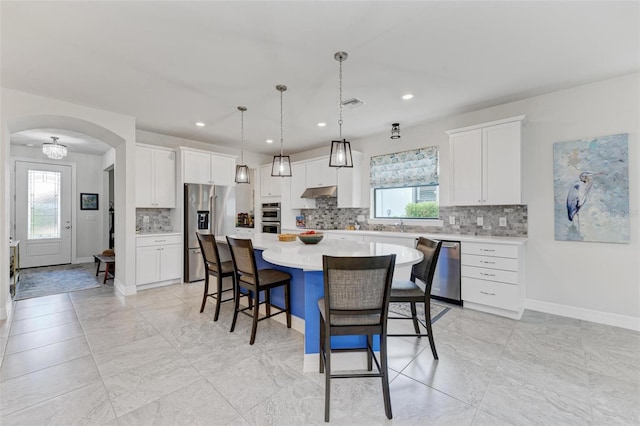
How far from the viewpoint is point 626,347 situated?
8.20 feet

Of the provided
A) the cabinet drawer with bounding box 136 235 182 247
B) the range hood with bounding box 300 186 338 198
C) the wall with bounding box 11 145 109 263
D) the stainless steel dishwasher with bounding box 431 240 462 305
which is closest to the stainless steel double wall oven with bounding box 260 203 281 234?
the range hood with bounding box 300 186 338 198

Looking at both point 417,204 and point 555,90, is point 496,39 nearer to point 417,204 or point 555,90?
point 555,90

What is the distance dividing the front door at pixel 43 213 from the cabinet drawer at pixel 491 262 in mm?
8241

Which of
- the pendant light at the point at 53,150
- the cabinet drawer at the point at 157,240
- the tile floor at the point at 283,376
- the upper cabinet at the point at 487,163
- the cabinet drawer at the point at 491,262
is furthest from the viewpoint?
the pendant light at the point at 53,150

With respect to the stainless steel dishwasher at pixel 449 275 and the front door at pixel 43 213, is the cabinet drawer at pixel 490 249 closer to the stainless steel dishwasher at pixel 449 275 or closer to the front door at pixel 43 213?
the stainless steel dishwasher at pixel 449 275

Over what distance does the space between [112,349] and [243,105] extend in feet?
9.77

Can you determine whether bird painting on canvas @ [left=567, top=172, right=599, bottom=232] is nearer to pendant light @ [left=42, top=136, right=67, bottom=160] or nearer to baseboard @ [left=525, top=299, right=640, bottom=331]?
baseboard @ [left=525, top=299, right=640, bottom=331]

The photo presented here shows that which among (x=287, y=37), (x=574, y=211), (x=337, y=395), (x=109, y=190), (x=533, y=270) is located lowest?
(x=337, y=395)

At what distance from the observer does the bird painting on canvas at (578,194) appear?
3078mm

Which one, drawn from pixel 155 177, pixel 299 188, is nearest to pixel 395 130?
pixel 299 188

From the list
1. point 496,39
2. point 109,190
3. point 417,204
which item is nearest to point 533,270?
point 417,204

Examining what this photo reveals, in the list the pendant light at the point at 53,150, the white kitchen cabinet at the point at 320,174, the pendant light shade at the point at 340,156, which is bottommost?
the pendant light shade at the point at 340,156

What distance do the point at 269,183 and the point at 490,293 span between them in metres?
4.61

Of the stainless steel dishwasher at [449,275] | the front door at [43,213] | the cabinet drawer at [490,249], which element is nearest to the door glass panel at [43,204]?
the front door at [43,213]
